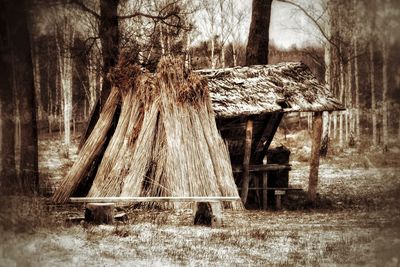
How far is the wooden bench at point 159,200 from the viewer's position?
7.19 meters

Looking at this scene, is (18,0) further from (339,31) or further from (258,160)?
(258,160)

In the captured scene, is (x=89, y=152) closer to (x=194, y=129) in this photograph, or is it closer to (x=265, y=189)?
(x=194, y=129)

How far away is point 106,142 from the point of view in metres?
8.62

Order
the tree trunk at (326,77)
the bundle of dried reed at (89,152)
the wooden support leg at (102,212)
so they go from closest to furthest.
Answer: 1. the wooden support leg at (102,212)
2. the bundle of dried reed at (89,152)
3. the tree trunk at (326,77)

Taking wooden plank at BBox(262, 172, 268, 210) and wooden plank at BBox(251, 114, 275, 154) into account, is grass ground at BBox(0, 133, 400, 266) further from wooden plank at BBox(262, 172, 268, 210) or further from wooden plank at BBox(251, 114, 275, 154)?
wooden plank at BBox(251, 114, 275, 154)

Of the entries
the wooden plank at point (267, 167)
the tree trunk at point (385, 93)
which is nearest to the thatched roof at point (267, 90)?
the wooden plank at point (267, 167)

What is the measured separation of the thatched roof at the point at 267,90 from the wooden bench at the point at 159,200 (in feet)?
6.37

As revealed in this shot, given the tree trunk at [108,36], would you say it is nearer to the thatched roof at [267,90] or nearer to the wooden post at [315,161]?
the thatched roof at [267,90]

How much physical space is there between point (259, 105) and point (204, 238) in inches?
133

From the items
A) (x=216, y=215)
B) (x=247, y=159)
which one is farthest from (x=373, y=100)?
(x=247, y=159)

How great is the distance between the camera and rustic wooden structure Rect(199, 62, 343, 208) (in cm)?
926

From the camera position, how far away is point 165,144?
7.99 m

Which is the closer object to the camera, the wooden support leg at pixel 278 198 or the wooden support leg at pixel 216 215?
the wooden support leg at pixel 216 215

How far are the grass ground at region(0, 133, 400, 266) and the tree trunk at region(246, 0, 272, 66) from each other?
10.8ft
